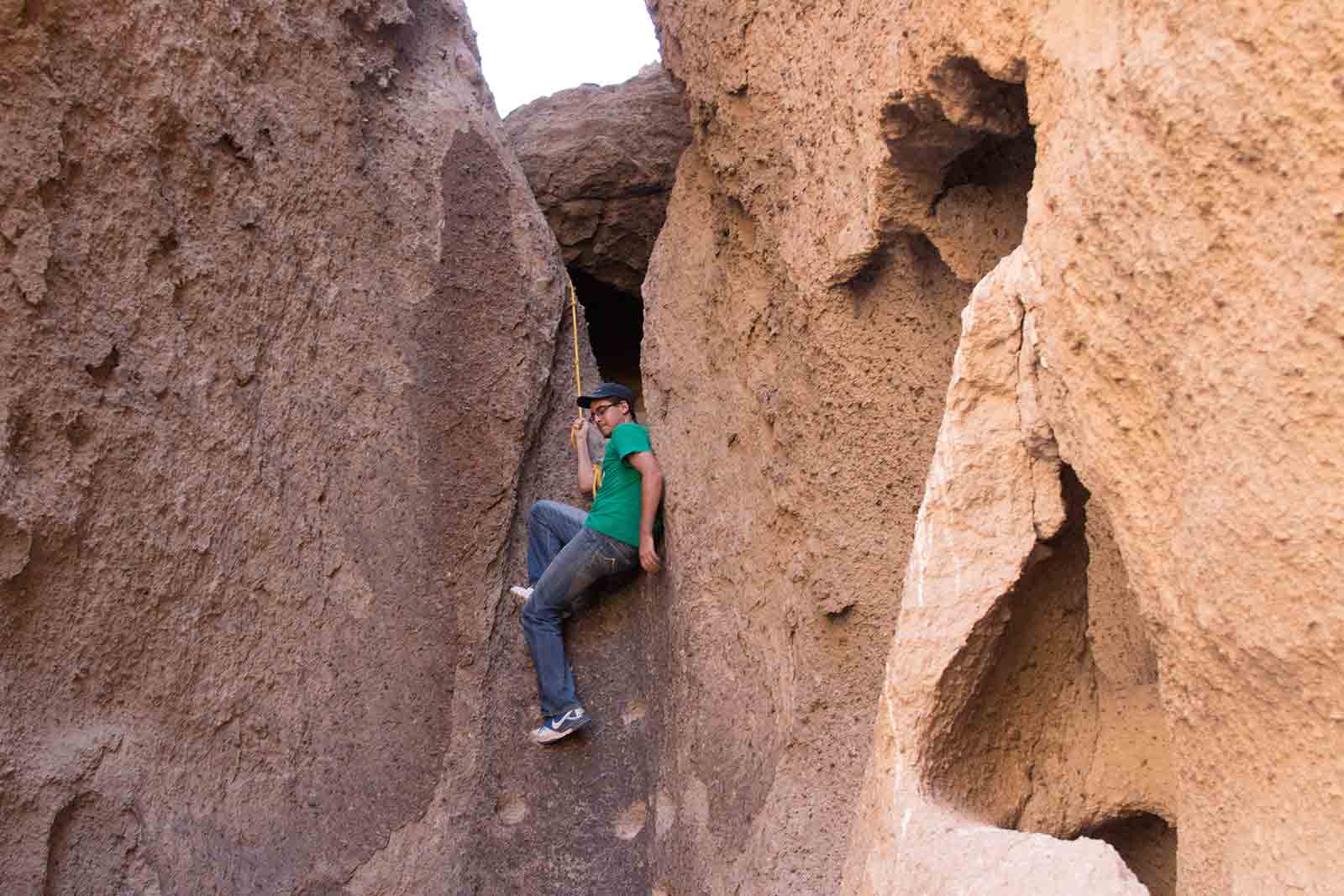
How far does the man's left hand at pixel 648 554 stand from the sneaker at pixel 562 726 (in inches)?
16.7

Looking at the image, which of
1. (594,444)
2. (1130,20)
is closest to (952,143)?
(1130,20)

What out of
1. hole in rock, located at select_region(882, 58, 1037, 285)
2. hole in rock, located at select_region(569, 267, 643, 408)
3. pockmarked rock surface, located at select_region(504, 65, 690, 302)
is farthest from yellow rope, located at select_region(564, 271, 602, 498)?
hole in rock, located at select_region(882, 58, 1037, 285)

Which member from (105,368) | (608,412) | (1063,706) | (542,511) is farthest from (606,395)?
(1063,706)

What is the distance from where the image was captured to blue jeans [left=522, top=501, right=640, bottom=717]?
3418 mm

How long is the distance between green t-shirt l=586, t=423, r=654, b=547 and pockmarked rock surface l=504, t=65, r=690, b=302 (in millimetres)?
1545

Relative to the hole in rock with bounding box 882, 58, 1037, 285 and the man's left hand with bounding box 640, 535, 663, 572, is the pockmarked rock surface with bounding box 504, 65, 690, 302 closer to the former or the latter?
the man's left hand with bounding box 640, 535, 663, 572

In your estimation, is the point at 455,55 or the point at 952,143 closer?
the point at 952,143

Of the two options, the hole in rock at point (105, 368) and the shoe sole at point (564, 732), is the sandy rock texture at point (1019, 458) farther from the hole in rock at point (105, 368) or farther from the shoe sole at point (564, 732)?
the hole in rock at point (105, 368)

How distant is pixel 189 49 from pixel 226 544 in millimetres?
1132

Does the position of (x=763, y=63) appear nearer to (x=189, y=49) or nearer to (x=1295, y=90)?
(x=189, y=49)

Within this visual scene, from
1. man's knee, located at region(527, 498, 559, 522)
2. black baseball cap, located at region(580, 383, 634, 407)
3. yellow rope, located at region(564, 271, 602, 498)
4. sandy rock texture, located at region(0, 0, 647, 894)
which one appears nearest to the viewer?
sandy rock texture, located at region(0, 0, 647, 894)

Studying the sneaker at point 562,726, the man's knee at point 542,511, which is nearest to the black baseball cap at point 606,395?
the man's knee at point 542,511

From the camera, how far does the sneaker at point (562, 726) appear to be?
133 inches

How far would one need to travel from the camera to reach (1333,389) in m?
1.18
